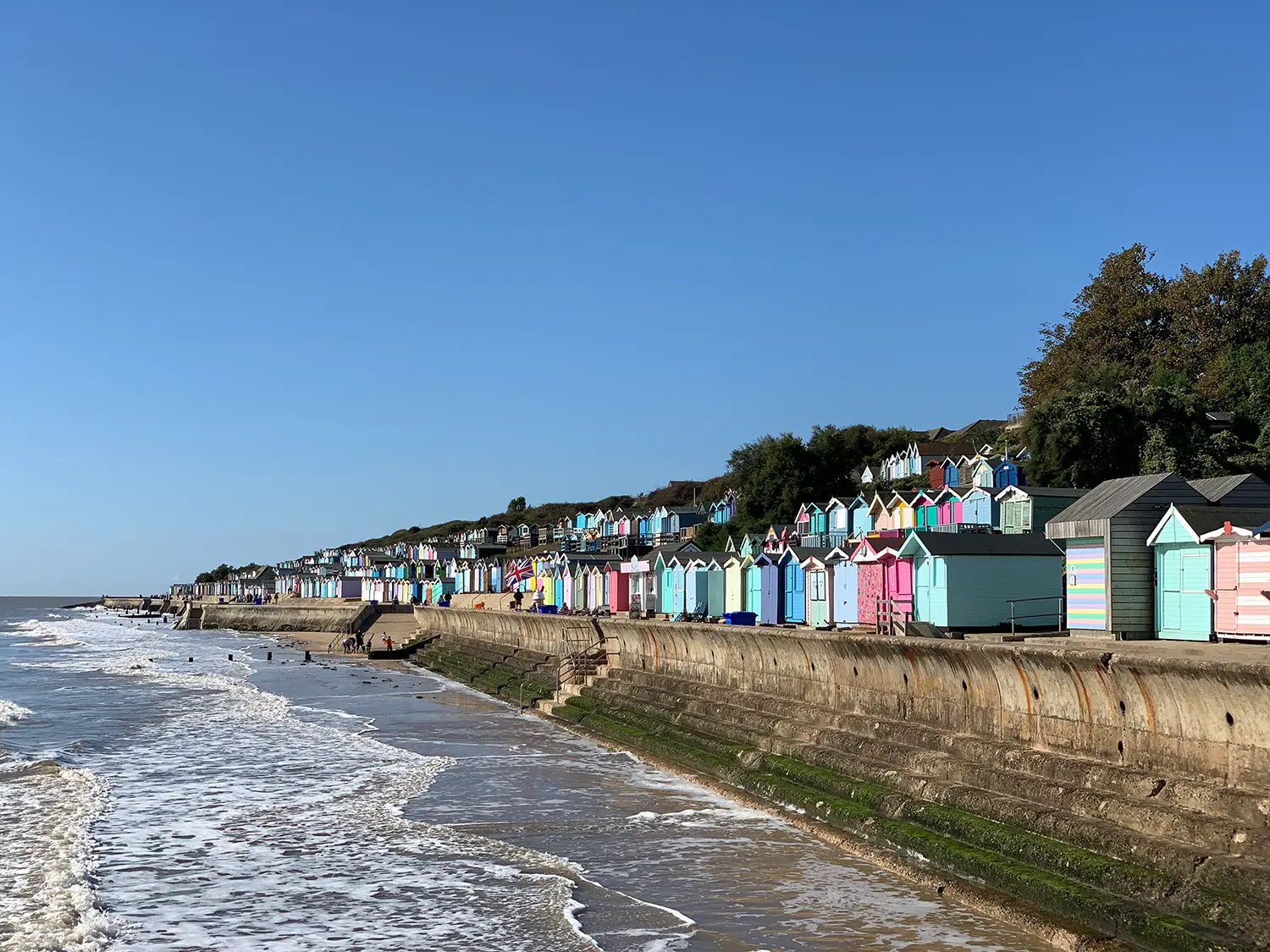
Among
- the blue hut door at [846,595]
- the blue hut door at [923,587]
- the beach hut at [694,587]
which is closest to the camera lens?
the blue hut door at [923,587]

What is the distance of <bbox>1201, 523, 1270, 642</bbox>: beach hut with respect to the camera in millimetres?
19625

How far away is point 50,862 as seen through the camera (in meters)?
19.0

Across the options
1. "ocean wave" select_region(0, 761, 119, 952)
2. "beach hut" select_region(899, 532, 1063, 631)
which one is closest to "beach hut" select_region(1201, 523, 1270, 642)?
"beach hut" select_region(899, 532, 1063, 631)

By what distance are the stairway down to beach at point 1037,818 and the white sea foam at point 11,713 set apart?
96.5ft

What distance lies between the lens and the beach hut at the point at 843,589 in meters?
35.4

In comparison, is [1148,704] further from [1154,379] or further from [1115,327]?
[1115,327]

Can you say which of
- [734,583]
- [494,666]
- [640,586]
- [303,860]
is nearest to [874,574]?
[734,583]

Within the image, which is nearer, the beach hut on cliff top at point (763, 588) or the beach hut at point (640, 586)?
the beach hut on cliff top at point (763, 588)

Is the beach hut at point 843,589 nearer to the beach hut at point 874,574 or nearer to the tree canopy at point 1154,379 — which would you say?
the beach hut at point 874,574

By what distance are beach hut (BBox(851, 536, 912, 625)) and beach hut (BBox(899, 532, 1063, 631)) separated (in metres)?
2.72

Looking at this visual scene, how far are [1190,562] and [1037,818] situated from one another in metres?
8.51

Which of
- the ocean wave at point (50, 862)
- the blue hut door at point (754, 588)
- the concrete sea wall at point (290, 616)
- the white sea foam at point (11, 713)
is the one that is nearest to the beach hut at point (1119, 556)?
the ocean wave at point (50, 862)

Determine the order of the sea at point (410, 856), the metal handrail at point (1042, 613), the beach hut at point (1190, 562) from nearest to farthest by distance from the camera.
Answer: the sea at point (410, 856) < the beach hut at point (1190, 562) < the metal handrail at point (1042, 613)

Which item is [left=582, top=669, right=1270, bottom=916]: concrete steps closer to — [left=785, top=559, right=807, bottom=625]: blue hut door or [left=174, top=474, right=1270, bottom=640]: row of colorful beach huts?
[left=174, top=474, right=1270, bottom=640]: row of colorful beach huts
